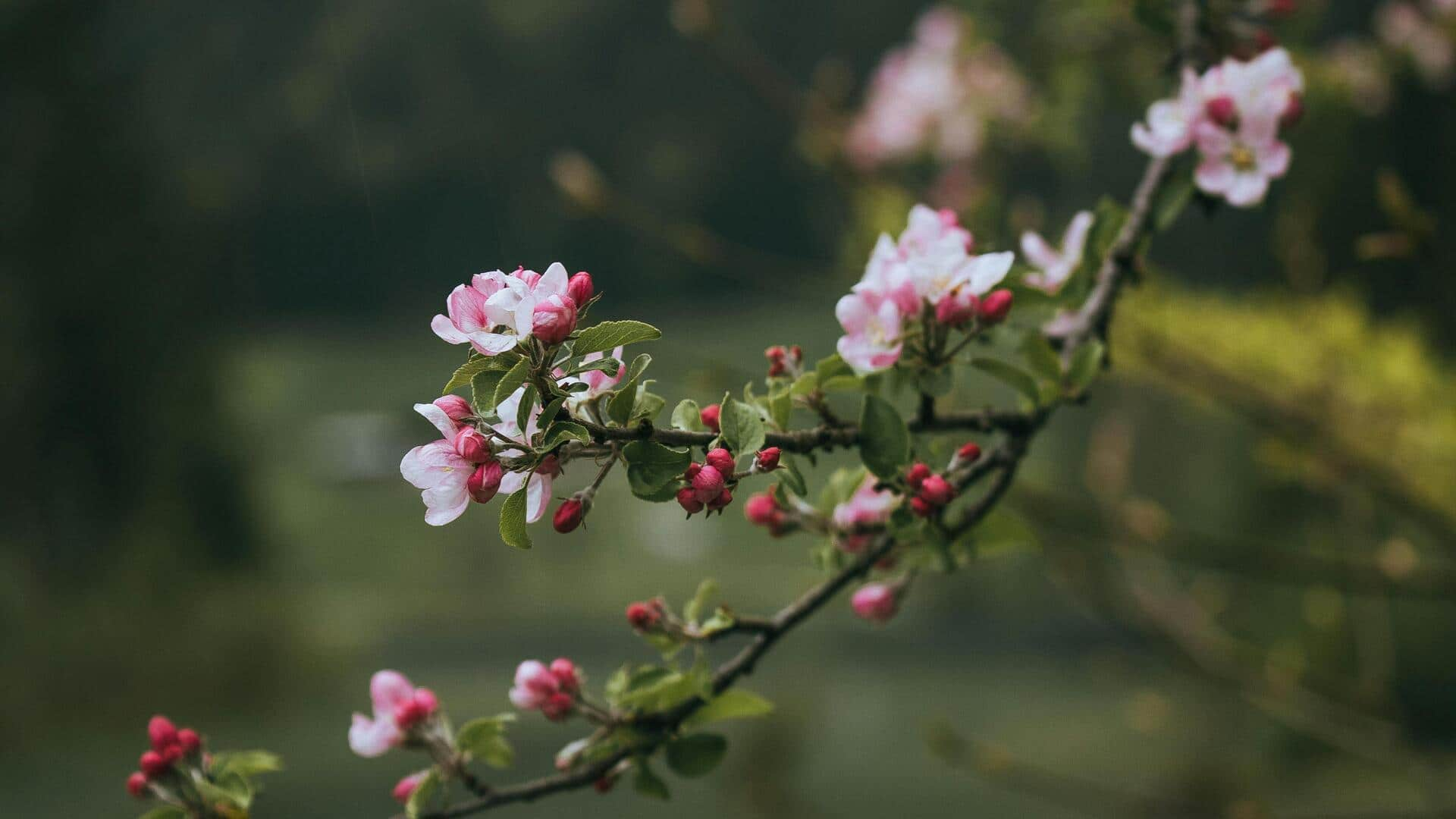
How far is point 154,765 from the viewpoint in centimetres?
26

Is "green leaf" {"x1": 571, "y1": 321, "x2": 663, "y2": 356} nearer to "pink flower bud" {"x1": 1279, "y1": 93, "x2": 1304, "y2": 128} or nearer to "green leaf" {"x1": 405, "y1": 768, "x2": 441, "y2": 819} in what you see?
"green leaf" {"x1": 405, "y1": 768, "x2": 441, "y2": 819}

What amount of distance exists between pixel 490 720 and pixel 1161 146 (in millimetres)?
238

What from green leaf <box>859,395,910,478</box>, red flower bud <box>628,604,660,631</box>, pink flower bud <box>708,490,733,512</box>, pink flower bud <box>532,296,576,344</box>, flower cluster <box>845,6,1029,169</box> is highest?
flower cluster <box>845,6,1029,169</box>

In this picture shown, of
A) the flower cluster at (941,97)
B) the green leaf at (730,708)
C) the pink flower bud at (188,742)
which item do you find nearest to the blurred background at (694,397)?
the flower cluster at (941,97)

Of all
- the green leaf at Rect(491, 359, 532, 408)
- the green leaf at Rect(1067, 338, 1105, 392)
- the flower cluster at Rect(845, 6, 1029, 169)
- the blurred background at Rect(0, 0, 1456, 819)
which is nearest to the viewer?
the green leaf at Rect(491, 359, 532, 408)

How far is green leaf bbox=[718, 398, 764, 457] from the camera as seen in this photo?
0.68 feet

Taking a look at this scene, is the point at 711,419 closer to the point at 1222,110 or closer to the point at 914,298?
the point at 914,298

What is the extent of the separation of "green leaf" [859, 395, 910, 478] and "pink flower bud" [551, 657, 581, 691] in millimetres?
80

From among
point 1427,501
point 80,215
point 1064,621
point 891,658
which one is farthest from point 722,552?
point 1427,501

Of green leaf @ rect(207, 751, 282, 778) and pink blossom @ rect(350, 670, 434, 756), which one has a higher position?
green leaf @ rect(207, 751, 282, 778)

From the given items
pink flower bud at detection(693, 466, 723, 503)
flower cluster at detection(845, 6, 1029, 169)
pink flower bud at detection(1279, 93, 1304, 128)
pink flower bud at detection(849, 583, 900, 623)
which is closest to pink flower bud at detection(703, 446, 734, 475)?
pink flower bud at detection(693, 466, 723, 503)

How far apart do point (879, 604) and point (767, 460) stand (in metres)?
0.11

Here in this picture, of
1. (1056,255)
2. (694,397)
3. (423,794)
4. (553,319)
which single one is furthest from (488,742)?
(694,397)

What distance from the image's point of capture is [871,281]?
25cm
